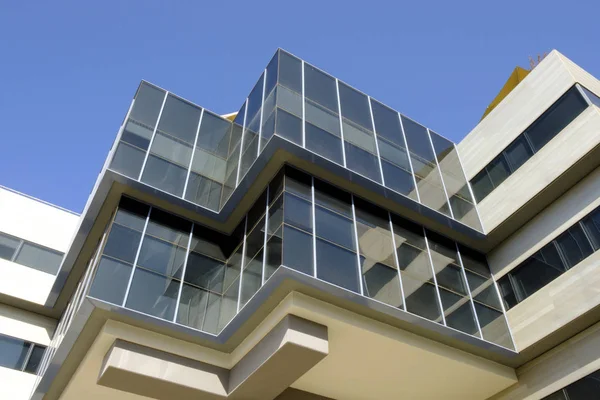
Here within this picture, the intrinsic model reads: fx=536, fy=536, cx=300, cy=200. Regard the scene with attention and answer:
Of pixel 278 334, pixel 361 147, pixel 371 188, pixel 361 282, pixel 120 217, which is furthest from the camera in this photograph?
pixel 361 147

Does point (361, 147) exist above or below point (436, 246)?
above

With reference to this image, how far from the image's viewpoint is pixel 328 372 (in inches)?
554

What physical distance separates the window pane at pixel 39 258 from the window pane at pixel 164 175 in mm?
8553

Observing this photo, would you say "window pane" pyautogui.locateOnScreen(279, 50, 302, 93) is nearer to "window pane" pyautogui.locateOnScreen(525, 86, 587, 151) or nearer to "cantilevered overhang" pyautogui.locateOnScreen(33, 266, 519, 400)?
"cantilevered overhang" pyautogui.locateOnScreen(33, 266, 519, 400)

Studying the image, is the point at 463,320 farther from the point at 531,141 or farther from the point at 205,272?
the point at 205,272

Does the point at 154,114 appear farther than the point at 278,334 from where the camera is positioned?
Yes

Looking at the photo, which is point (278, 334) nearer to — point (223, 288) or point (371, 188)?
point (223, 288)

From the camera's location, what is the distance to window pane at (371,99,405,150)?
61.8ft

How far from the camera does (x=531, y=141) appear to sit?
17578 millimetres

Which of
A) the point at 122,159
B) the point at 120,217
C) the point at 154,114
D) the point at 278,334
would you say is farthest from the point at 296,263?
the point at 154,114

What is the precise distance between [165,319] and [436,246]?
8.60m

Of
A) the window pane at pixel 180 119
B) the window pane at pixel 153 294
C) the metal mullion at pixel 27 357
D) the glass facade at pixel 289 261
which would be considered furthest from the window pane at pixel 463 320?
the metal mullion at pixel 27 357

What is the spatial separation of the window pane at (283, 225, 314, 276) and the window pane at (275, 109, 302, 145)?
131 inches

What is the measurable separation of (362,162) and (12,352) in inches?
563
